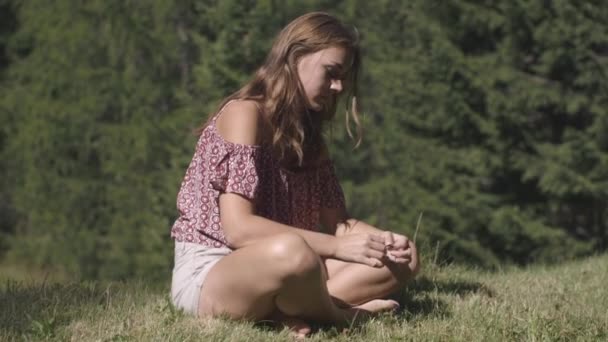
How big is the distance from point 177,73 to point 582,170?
9502 mm

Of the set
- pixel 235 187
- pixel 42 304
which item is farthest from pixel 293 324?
pixel 42 304

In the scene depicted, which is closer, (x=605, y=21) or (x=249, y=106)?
(x=249, y=106)

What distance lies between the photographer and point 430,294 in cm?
501

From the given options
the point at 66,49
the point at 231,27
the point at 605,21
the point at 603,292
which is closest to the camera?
the point at 603,292

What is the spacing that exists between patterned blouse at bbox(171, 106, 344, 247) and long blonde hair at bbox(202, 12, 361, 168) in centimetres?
11

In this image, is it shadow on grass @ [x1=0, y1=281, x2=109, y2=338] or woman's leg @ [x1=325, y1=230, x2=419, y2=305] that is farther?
woman's leg @ [x1=325, y1=230, x2=419, y2=305]

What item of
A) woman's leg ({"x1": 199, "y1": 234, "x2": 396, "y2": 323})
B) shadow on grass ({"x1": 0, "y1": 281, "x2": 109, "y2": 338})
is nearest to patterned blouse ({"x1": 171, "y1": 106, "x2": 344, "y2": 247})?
woman's leg ({"x1": 199, "y1": 234, "x2": 396, "y2": 323})

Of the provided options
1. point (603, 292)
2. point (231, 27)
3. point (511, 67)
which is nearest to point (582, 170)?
point (511, 67)

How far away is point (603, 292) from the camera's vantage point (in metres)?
5.22

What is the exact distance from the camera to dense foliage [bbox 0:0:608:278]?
12.5 metres

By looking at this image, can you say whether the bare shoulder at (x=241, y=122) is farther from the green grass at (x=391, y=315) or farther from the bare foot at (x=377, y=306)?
the bare foot at (x=377, y=306)

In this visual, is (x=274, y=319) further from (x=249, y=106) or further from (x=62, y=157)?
(x=62, y=157)

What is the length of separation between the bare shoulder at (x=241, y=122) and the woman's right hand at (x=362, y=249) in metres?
0.59

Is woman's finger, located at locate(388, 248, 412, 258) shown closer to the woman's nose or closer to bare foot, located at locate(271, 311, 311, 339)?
bare foot, located at locate(271, 311, 311, 339)
